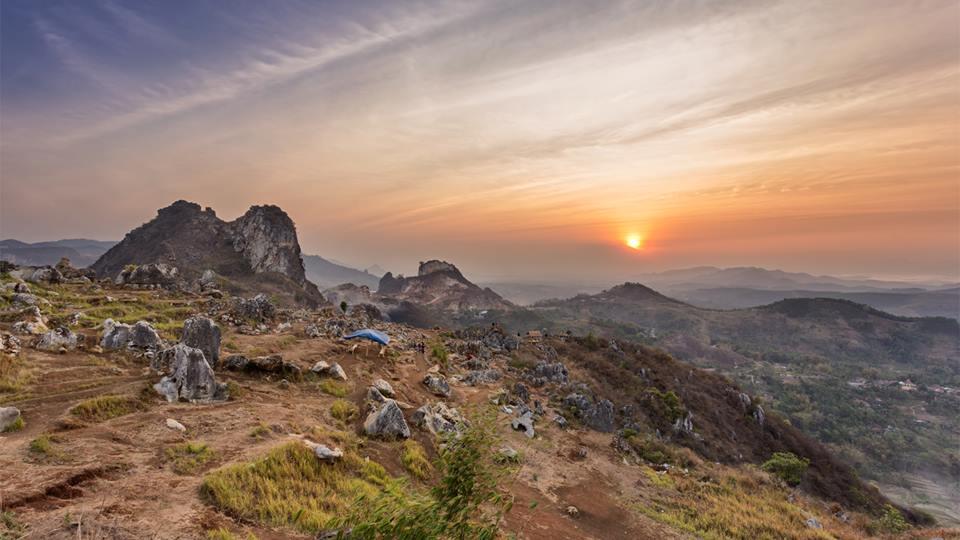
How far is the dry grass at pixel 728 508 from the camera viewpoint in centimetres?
1571

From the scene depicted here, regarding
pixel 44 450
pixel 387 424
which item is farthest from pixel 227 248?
pixel 44 450

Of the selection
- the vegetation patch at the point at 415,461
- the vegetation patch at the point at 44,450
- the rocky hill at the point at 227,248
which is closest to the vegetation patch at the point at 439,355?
the vegetation patch at the point at 415,461

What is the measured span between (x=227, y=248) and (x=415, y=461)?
386ft

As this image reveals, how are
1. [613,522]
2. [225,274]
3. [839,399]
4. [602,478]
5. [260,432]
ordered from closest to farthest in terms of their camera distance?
1. [260,432]
2. [613,522]
3. [602,478]
4. [839,399]
5. [225,274]

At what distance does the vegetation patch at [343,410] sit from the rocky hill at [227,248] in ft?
259

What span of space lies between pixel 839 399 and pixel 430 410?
112m

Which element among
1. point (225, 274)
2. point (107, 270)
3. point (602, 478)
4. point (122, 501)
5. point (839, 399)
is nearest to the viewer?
point (122, 501)

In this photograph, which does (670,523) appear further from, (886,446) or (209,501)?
(886,446)

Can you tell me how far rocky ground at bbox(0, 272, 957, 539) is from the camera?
825 centimetres

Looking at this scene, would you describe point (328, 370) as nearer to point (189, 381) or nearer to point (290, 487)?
point (189, 381)

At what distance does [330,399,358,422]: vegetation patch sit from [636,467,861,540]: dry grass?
13039mm

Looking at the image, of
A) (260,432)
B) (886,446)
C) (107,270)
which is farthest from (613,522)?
(107,270)

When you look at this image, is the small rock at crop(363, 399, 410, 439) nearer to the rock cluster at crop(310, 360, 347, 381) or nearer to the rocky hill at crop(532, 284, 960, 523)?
the rock cluster at crop(310, 360, 347, 381)

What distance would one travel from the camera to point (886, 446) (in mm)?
69312
